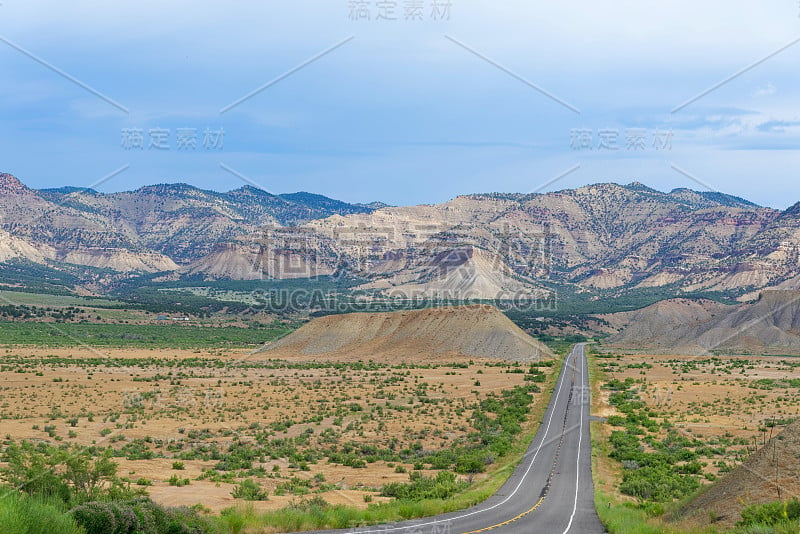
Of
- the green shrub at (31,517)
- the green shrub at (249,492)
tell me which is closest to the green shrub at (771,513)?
the green shrub at (31,517)

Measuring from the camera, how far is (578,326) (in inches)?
7505

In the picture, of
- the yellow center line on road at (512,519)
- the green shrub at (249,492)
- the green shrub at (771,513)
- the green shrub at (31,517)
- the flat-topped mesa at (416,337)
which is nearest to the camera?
the green shrub at (31,517)

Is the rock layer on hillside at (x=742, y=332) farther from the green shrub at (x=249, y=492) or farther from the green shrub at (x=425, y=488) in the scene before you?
the green shrub at (x=249, y=492)

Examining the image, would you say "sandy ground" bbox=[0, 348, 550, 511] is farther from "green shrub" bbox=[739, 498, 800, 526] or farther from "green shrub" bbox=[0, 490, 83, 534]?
"green shrub" bbox=[739, 498, 800, 526]

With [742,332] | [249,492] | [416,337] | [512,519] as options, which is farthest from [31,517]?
[742,332]

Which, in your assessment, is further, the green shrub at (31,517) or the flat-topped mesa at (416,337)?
the flat-topped mesa at (416,337)

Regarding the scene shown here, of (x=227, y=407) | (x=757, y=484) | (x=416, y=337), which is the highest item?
(x=416, y=337)

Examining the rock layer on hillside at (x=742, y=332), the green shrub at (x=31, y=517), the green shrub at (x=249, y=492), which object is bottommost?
the green shrub at (x=249, y=492)

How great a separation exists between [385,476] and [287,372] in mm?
55949

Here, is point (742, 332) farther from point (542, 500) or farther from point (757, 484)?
point (757, 484)

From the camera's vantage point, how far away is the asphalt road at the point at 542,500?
22.4 metres

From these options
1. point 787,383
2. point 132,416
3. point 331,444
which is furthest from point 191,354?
point 787,383

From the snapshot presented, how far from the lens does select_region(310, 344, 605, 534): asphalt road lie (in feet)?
73.4

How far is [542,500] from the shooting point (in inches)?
1103
